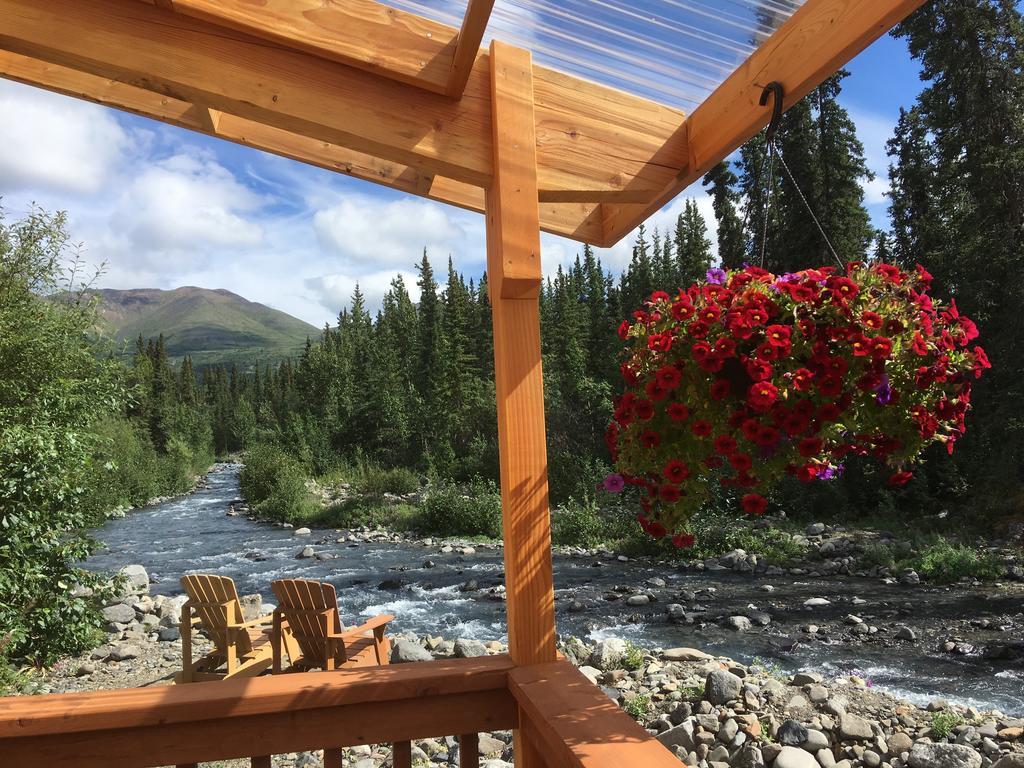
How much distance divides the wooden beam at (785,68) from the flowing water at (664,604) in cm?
471

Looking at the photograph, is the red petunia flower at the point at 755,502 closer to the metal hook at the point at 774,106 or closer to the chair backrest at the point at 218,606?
the metal hook at the point at 774,106

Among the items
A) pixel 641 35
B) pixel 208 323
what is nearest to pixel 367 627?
pixel 641 35

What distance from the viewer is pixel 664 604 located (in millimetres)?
7469

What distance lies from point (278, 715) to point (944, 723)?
418 centimetres

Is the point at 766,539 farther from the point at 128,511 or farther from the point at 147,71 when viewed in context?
the point at 128,511

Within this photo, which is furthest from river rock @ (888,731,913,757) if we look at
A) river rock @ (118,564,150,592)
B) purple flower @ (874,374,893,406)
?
river rock @ (118,564,150,592)

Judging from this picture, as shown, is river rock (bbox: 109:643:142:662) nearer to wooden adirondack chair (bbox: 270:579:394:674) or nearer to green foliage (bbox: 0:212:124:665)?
green foliage (bbox: 0:212:124:665)

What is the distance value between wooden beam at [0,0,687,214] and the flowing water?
481 centimetres

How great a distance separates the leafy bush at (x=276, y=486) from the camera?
14705 millimetres

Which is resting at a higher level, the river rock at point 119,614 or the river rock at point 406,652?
the river rock at point 119,614

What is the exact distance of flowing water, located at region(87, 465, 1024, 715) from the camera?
5641 mm

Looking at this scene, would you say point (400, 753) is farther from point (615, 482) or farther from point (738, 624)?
point (738, 624)

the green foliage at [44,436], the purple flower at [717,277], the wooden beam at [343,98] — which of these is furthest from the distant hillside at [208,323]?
the purple flower at [717,277]

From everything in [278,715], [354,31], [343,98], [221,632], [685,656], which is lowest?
[685,656]
